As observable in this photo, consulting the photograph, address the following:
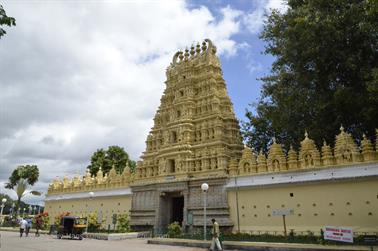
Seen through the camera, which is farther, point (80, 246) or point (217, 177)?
point (217, 177)

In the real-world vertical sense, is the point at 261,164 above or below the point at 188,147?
below

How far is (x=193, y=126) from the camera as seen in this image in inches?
1106

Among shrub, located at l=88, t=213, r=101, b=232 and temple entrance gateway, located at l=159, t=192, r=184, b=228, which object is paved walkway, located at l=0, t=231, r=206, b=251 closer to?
temple entrance gateway, located at l=159, t=192, r=184, b=228

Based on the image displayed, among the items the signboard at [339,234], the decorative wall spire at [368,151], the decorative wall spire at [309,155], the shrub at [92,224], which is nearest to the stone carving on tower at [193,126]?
the shrub at [92,224]

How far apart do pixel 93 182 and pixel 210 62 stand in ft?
58.9

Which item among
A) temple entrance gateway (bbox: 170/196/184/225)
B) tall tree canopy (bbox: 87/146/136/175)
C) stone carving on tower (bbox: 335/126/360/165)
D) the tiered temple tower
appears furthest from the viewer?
tall tree canopy (bbox: 87/146/136/175)

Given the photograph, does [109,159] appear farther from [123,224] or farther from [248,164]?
[248,164]

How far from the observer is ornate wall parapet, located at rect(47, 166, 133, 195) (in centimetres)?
3070

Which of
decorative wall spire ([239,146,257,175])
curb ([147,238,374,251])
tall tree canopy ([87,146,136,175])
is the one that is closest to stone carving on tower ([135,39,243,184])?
decorative wall spire ([239,146,257,175])

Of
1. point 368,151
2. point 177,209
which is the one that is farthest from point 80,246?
point 368,151

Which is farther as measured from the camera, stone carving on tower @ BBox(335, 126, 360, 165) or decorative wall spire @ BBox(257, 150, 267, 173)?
decorative wall spire @ BBox(257, 150, 267, 173)

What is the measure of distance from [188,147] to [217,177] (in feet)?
14.3

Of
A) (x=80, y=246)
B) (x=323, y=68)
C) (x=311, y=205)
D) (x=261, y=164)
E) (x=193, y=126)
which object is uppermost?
(x=323, y=68)

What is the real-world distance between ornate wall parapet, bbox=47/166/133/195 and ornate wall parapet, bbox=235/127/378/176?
1203 cm
